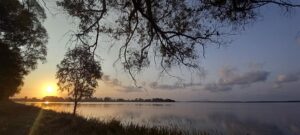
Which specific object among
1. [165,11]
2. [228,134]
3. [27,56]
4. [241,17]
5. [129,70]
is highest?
[27,56]

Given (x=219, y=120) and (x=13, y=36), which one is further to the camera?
(x=219, y=120)

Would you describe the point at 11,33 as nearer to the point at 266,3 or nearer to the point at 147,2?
the point at 147,2

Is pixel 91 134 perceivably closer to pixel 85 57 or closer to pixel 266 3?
pixel 85 57

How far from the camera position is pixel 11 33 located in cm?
2903

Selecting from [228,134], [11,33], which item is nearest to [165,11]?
[228,134]

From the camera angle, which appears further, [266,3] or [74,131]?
[74,131]

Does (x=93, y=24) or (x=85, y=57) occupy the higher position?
(x=93, y=24)

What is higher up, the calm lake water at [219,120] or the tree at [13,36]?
the tree at [13,36]

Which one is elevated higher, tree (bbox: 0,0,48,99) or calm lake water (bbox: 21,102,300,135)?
tree (bbox: 0,0,48,99)

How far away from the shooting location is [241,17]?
8461 millimetres

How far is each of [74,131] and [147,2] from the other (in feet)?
25.4

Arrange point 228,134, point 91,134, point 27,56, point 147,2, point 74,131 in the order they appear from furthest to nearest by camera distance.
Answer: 1. point 27,56
2. point 228,134
3. point 74,131
4. point 91,134
5. point 147,2

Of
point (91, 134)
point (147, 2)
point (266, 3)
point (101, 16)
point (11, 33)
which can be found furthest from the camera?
point (11, 33)

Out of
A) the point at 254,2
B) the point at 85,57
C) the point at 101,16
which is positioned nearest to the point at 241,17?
the point at 254,2
